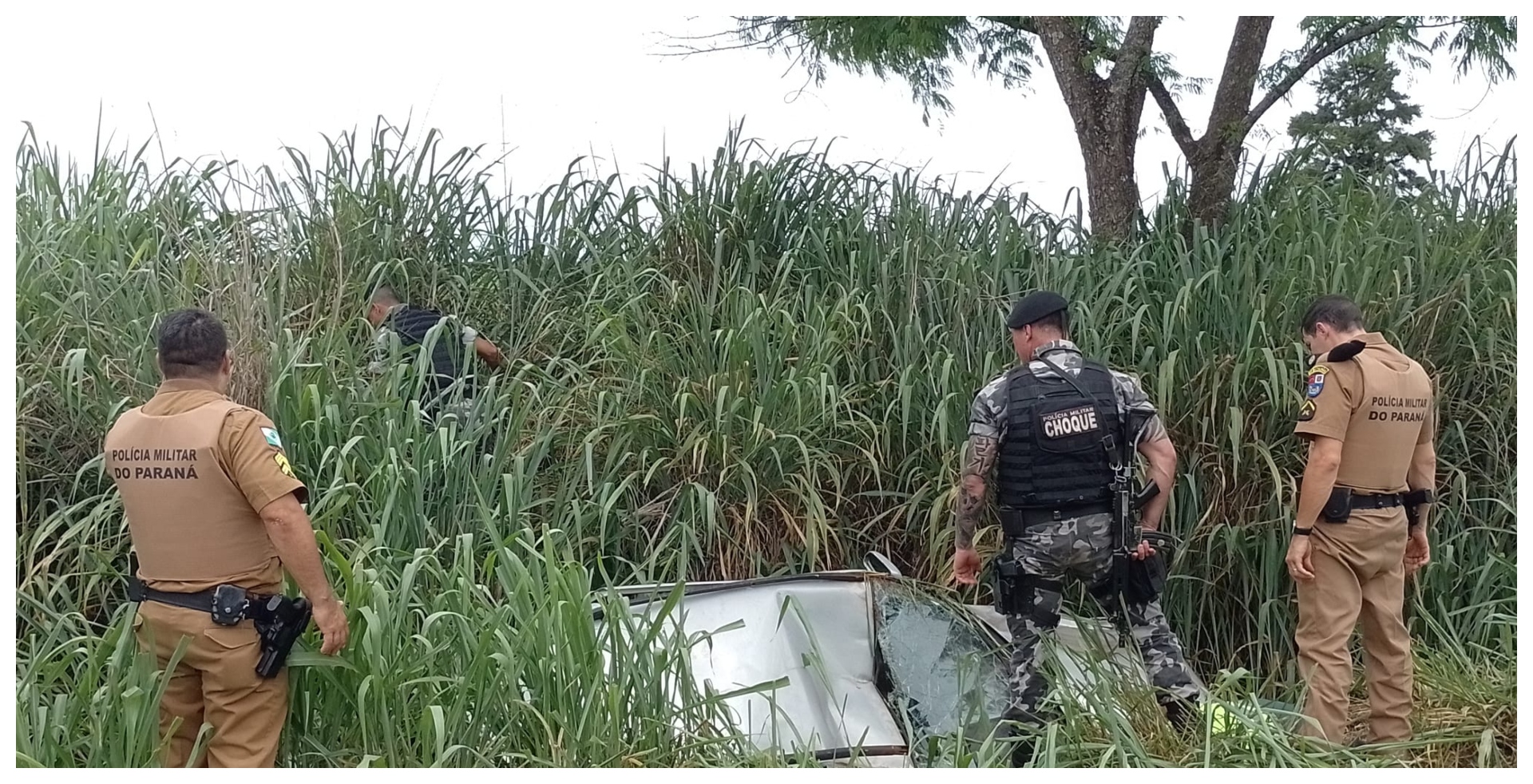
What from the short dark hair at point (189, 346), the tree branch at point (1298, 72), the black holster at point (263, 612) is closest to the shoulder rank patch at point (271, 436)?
the short dark hair at point (189, 346)

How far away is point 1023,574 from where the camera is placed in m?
3.24

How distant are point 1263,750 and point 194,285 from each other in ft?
11.8

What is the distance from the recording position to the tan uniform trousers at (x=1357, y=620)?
10.3 ft

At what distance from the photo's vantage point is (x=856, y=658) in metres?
3.03

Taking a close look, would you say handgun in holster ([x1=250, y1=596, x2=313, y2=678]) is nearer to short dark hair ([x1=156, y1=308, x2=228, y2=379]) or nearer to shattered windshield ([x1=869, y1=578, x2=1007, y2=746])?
short dark hair ([x1=156, y1=308, x2=228, y2=379])

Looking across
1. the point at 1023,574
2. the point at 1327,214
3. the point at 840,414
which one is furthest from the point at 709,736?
the point at 1327,214

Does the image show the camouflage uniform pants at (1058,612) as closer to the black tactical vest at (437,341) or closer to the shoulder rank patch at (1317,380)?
the shoulder rank patch at (1317,380)

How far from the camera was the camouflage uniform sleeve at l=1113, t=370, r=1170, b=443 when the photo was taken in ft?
10.8

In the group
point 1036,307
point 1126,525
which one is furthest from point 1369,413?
point 1036,307

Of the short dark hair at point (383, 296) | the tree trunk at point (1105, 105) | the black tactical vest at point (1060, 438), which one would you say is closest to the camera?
Answer: the black tactical vest at point (1060, 438)

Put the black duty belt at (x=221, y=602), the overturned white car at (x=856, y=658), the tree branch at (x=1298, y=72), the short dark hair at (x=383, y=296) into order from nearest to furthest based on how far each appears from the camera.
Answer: the black duty belt at (x=221, y=602), the overturned white car at (x=856, y=658), the short dark hair at (x=383, y=296), the tree branch at (x=1298, y=72)

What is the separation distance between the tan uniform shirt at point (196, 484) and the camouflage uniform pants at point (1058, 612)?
6.62ft

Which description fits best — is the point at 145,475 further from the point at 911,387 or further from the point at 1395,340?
the point at 1395,340

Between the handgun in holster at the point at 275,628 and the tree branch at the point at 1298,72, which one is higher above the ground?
the tree branch at the point at 1298,72
